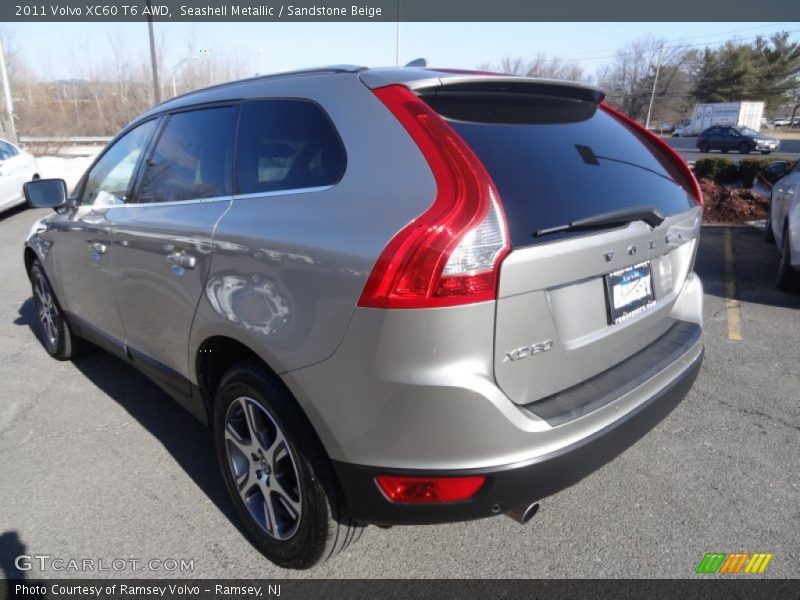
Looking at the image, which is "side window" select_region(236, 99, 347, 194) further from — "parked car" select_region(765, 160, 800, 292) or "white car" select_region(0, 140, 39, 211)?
"white car" select_region(0, 140, 39, 211)

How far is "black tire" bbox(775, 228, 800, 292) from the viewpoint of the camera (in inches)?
223

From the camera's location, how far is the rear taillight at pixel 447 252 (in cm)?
163

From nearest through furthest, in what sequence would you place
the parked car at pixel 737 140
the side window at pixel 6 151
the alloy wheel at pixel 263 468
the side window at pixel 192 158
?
the alloy wheel at pixel 263 468, the side window at pixel 192 158, the side window at pixel 6 151, the parked car at pixel 737 140

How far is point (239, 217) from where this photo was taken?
2.21m

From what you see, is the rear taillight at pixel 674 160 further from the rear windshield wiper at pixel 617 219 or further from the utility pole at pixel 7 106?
the utility pole at pixel 7 106

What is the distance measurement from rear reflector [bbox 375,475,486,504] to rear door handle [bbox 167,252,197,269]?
121cm

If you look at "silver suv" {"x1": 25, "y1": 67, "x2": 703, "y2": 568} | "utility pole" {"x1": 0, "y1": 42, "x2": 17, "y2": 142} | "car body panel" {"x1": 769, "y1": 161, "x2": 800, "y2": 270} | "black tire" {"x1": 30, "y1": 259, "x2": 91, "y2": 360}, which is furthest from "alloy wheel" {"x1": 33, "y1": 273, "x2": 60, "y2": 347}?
"utility pole" {"x1": 0, "y1": 42, "x2": 17, "y2": 142}

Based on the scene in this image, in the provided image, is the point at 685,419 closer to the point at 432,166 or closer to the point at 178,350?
the point at 432,166

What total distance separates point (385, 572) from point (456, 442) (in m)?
0.89

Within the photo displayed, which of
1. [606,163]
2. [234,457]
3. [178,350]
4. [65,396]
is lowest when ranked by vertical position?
[65,396]

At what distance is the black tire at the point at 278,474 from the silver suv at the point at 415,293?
10mm

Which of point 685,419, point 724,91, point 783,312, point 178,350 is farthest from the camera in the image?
point 724,91

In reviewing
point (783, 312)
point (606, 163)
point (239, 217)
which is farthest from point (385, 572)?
point (783, 312)

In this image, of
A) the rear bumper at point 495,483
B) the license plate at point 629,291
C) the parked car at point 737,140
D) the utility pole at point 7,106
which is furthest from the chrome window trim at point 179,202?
the parked car at point 737,140
